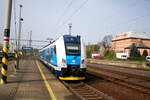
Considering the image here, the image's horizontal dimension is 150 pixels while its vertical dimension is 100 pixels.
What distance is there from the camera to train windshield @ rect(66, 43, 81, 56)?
34.1 feet

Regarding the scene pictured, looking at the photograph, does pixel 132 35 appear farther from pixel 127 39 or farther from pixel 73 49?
pixel 73 49

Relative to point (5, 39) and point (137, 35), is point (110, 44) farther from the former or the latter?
point (5, 39)

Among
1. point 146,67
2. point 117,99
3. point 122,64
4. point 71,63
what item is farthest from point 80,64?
point 122,64

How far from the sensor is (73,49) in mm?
10578

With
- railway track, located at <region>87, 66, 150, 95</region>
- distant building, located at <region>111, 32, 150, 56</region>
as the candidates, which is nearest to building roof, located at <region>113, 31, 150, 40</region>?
distant building, located at <region>111, 32, 150, 56</region>

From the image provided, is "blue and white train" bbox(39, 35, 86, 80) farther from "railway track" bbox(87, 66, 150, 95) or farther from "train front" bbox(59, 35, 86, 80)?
"railway track" bbox(87, 66, 150, 95)

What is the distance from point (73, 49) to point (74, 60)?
0.83 meters

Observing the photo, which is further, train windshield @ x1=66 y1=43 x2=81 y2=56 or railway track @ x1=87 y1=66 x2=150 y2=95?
train windshield @ x1=66 y1=43 x2=81 y2=56

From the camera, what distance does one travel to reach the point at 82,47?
35.5 feet

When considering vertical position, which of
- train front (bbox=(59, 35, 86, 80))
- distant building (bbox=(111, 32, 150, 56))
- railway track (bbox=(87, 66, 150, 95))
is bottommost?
railway track (bbox=(87, 66, 150, 95))

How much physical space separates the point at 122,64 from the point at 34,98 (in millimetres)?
26184

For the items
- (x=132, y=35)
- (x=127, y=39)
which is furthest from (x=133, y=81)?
(x=132, y=35)

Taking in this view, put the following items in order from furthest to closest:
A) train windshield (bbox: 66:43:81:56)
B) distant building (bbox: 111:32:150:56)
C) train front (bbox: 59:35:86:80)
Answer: distant building (bbox: 111:32:150:56)
train windshield (bbox: 66:43:81:56)
train front (bbox: 59:35:86:80)

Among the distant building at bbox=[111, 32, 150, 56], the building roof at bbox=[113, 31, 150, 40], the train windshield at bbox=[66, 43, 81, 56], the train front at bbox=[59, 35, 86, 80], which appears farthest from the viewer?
the building roof at bbox=[113, 31, 150, 40]
